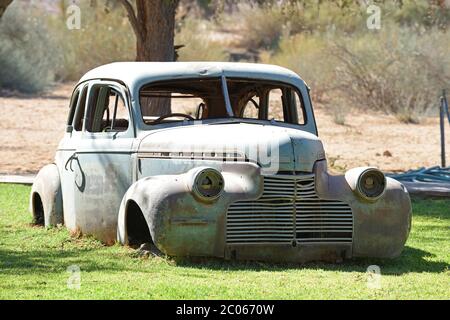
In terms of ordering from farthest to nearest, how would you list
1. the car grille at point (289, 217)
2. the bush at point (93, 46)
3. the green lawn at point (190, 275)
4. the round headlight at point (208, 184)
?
the bush at point (93, 46) → the car grille at point (289, 217) → the round headlight at point (208, 184) → the green lawn at point (190, 275)

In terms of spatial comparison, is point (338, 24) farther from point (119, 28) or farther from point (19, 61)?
point (19, 61)

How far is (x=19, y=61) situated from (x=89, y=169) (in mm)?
22946

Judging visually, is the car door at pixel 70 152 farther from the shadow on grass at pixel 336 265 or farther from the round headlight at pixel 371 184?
the round headlight at pixel 371 184

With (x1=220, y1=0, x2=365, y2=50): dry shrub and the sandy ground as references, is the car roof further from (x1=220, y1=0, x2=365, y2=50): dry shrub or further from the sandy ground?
(x1=220, y1=0, x2=365, y2=50): dry shrub

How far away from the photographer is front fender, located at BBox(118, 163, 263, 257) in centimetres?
918

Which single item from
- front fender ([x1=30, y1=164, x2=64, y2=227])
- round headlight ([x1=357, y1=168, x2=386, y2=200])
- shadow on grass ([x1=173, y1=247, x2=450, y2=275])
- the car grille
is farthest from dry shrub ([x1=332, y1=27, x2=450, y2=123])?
the car grille

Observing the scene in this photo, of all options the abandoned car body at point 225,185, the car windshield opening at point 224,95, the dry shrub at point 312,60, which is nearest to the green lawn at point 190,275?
the abandoned car body at point 225,185

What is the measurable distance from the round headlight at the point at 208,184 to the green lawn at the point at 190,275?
567mm

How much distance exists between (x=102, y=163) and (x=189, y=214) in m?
1.62

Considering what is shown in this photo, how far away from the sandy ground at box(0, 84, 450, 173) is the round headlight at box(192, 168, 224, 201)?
33.2 ft

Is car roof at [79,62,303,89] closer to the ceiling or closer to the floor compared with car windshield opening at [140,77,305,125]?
closer to the ceiling

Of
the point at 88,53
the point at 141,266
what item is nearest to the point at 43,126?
the point at 88,53

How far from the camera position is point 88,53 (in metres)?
36.8

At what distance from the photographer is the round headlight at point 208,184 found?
9.15 meters
